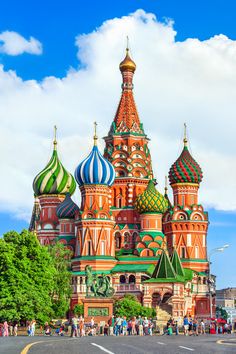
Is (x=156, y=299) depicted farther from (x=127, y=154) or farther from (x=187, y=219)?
(x=127, y=154)

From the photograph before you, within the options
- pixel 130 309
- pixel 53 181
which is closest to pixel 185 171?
pixel 53 181

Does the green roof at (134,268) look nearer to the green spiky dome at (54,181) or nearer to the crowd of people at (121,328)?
the green spiky dome at (54,181)

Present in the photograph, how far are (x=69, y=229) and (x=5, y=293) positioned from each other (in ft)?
104

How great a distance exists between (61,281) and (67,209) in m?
15.9

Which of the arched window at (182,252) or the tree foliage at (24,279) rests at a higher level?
the arched window at (182,252)

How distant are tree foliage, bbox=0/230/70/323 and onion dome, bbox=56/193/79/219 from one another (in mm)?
24922

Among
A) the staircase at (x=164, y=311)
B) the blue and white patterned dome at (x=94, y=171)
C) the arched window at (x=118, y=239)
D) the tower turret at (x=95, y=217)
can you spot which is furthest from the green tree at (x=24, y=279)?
the arched window at (x=118, y=239)

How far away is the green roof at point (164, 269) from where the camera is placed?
68.9 metres

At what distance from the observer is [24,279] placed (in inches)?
1908

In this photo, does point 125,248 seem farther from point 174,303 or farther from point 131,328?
point 131,328

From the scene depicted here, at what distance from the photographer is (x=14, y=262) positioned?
4938cm

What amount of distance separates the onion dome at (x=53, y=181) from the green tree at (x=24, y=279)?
101 feet

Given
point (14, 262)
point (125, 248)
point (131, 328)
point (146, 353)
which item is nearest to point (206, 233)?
point (125, 248)

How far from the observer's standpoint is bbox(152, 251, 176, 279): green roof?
68.9 metres
